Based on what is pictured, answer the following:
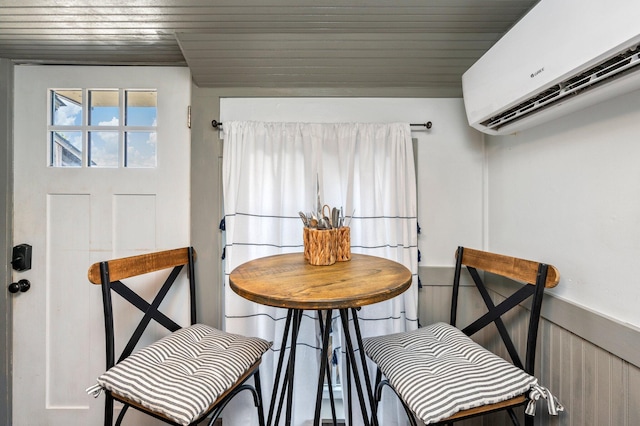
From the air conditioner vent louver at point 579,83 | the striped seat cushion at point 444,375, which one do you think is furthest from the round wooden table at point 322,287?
the air conditioner vent louver at point 579,83

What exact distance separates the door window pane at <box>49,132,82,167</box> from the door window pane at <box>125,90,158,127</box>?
0.30 metres

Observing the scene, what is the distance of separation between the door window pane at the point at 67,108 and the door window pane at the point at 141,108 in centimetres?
27

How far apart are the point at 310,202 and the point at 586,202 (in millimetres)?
1074

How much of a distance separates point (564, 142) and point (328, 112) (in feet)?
3.35

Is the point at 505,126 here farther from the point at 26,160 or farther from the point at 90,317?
the point at 26,160

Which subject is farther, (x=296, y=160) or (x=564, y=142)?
(x=296, y=160)

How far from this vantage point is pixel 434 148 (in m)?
1.44

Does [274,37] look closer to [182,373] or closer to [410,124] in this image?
[410,124]

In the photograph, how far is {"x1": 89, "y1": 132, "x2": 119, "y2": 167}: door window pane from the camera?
145 centimetres

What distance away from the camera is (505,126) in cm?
115

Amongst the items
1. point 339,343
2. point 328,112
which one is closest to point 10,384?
point 339,343

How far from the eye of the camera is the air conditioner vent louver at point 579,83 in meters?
0.66

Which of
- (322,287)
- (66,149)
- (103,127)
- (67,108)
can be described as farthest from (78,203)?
(322,287)

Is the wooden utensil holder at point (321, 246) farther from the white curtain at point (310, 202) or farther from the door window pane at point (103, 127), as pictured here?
the door window pane at point (103, 127)
